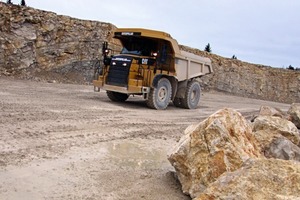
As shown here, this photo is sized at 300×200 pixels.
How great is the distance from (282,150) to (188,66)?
7.77 metres

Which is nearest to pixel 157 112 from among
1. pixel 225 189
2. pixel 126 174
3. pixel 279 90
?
pixel 126 174

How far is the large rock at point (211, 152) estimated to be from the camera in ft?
13.1

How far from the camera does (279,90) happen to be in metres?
30.2

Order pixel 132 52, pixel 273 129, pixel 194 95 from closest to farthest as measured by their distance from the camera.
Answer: pixel 273 129 → pixel 132 52 → pixel 194 95

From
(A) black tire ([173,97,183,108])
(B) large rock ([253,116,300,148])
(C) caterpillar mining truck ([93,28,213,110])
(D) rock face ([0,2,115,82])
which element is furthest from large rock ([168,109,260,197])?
(D) rock face ([0,2,115,82])

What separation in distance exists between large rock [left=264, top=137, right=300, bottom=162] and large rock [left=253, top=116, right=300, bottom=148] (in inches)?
8.0

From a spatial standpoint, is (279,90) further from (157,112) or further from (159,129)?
(159,129)

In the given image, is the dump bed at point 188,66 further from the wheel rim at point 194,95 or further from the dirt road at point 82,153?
the dirt road at point 82,153

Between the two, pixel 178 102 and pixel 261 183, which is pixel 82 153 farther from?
pixel 178 102

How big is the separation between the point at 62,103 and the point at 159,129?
10.4 feet

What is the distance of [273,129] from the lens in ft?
19.4

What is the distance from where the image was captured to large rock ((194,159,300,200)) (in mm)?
2797

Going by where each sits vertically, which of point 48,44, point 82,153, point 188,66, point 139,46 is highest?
point 48,44

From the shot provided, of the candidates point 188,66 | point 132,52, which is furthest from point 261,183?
point 188,66
